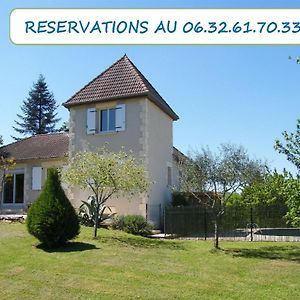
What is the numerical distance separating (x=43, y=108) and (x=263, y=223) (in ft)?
158

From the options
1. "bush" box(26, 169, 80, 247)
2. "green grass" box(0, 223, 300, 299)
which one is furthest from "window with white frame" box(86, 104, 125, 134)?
"bush" box(26, 169, 80, 247)

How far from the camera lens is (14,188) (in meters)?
27.6

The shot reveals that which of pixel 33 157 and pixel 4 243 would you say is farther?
pixel 33 157

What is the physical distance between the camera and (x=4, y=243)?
560 inches

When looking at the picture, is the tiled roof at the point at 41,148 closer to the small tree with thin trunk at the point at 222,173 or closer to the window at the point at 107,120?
the window at the point at 107,120

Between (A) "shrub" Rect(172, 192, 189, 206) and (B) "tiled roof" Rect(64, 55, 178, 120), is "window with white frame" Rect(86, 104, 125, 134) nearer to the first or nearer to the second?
(B) "tiled roof" Rect(64, 55, 178, 120)

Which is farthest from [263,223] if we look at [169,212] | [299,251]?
[299,251]

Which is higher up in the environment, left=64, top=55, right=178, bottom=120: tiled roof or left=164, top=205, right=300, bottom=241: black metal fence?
left=64, top=55, right=178, bottom=120: tiled roof

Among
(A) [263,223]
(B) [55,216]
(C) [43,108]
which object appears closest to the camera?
(B) [55,216]

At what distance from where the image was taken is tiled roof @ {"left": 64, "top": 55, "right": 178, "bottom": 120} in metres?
22.5

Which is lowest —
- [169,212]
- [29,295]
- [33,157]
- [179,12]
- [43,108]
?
[29,295]

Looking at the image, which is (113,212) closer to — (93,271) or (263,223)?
(263,223)

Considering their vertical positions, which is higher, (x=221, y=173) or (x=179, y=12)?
(x=179, y=12)

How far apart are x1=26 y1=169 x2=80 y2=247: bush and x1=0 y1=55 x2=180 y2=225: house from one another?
759 cm
